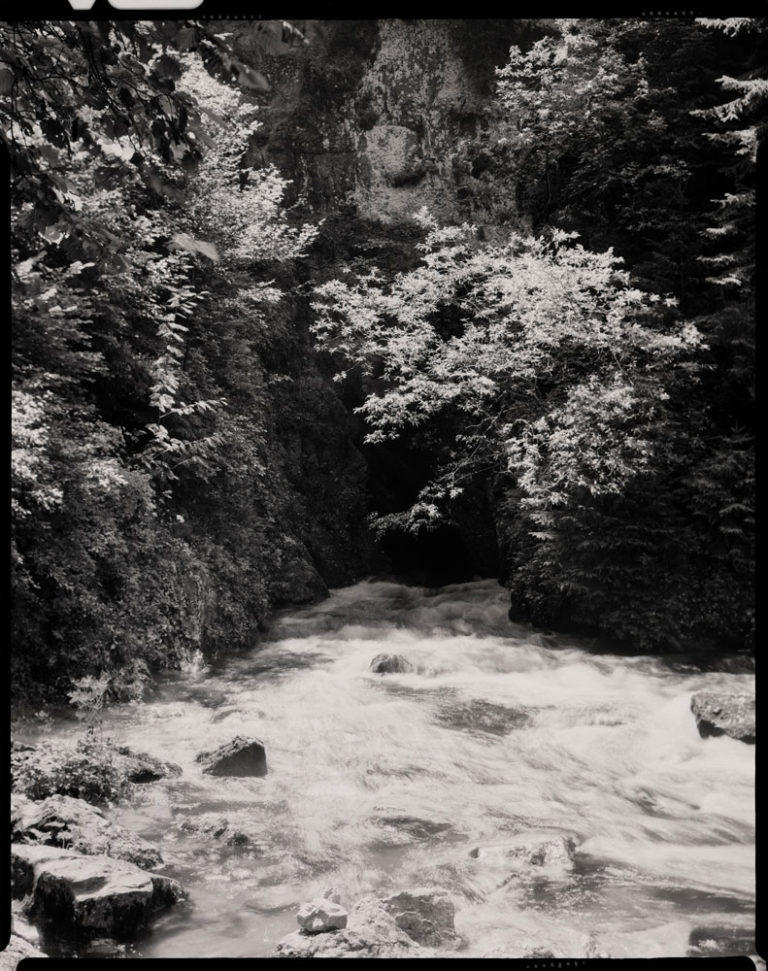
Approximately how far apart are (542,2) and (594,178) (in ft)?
7.71

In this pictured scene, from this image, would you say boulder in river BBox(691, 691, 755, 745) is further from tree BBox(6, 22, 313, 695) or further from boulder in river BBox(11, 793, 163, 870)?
tree BBox(6, 22, 313, 695)

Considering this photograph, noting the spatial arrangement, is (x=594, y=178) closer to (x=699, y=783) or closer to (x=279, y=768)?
(x=699, y=783)

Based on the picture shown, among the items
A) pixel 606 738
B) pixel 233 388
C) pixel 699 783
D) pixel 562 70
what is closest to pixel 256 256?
pixel 233 388

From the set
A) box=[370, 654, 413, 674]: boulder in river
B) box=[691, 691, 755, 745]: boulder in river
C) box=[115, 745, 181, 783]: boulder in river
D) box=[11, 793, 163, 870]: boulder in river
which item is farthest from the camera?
box=[370, 654, 413, 674]: boulder in river

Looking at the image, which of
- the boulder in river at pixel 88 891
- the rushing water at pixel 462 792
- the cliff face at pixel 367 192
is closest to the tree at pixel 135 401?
the cliff face at pixel 367 192

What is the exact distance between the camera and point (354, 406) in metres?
4.36

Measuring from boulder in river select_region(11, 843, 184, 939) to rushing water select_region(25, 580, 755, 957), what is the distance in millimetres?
74

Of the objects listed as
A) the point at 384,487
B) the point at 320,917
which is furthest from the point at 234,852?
the point at 384,487

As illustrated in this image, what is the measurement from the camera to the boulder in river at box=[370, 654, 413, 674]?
3.76 m

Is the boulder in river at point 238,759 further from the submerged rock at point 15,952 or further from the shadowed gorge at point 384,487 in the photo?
the submerged rock at point 15,952

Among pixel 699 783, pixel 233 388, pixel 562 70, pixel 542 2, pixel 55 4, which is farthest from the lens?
pixel 233 388

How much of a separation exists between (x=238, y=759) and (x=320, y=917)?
2.93 ft

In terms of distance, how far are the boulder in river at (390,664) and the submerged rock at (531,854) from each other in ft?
4.22

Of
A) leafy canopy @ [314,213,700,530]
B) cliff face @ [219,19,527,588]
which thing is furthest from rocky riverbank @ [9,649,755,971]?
cliff face @ [219,19,527,588]
